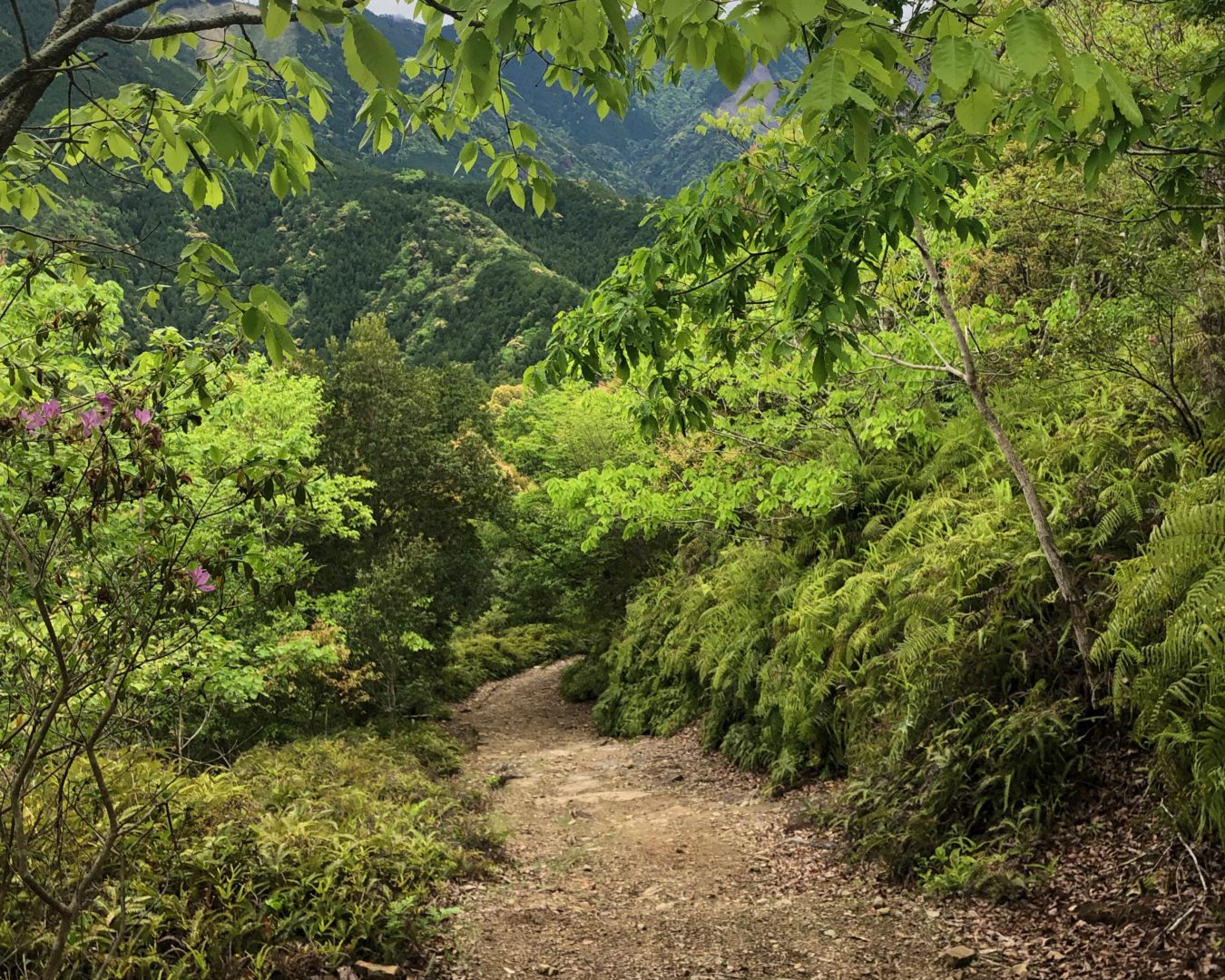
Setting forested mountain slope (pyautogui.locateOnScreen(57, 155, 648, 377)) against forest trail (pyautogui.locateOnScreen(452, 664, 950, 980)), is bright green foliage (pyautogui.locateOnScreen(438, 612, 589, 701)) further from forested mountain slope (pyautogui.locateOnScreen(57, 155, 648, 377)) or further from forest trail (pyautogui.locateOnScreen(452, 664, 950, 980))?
forested mountain slope (pyautogui.locateOnScreen(57, 155, 648, 377))

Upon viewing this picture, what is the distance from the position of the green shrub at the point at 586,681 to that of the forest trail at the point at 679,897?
269 inches

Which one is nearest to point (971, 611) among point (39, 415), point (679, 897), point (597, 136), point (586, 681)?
point (679, 897)

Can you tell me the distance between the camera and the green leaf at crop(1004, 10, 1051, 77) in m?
1.36

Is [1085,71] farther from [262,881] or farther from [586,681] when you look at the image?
[586,681]

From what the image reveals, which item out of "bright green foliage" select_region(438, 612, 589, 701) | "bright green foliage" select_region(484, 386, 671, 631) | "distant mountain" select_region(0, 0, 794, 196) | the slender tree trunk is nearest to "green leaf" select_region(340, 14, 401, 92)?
the slender tree trunk

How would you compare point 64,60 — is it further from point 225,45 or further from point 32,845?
point 32,845

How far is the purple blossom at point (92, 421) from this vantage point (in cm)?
240

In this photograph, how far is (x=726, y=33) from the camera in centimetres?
131

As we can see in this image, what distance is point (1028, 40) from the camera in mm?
1400

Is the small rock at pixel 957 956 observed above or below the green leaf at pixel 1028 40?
below

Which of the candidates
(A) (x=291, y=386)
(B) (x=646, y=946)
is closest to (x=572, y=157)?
(A) (x=291, y=386)

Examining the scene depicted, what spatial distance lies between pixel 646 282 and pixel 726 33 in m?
1.75

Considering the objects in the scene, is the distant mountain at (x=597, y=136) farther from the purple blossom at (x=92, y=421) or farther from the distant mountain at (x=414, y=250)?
the purple blossom at (x=92, y=421)

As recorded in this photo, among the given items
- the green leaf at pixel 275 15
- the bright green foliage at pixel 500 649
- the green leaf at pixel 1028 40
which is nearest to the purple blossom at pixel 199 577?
the green leaf at pixel 275 15
